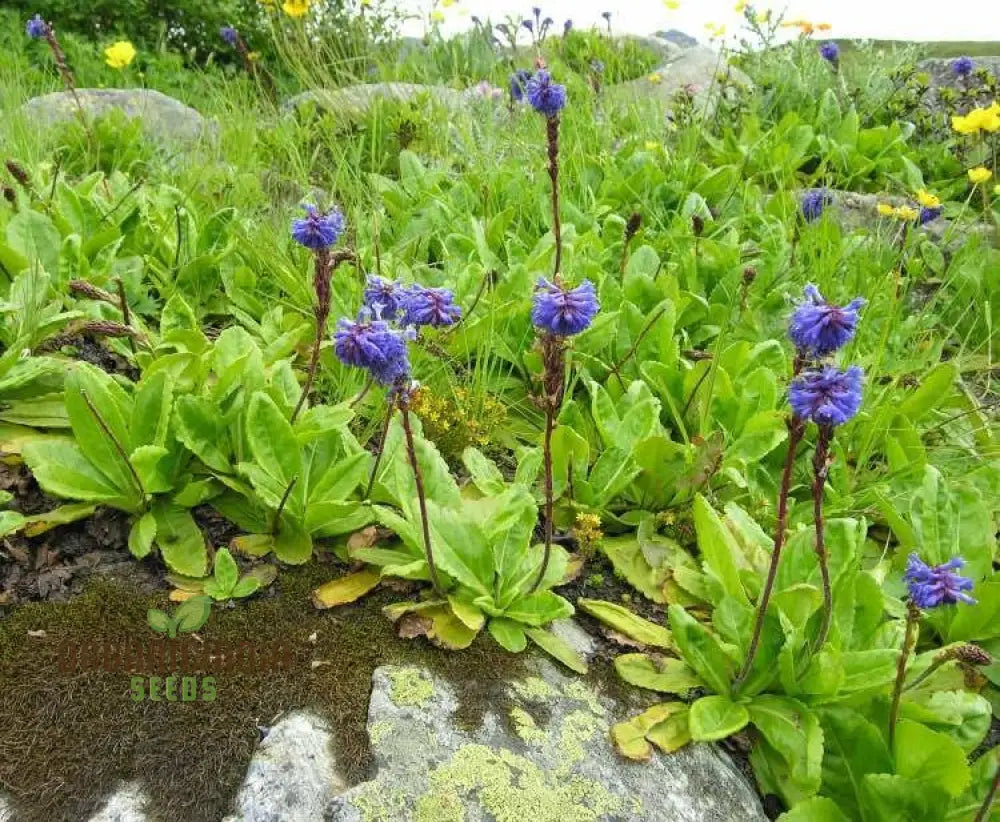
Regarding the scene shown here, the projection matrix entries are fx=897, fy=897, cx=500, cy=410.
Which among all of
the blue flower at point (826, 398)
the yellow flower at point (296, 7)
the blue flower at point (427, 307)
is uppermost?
the yellow flower at point (296, 7)

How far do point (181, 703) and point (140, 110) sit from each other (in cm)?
522

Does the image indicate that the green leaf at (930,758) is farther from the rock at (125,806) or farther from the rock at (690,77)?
the rock at (690,77)

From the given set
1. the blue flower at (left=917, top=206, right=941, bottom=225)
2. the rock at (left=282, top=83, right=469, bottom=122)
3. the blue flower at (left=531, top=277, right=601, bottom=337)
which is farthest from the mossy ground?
the rock at (left=282, top=83, right=469, bottom=122)

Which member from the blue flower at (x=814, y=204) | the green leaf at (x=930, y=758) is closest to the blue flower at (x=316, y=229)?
the green leaf at (x=930, y=758)

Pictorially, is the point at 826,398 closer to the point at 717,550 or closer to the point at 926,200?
the point at 717,550

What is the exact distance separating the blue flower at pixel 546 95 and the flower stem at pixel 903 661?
5.26 ft

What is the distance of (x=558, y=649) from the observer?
7.00 feet

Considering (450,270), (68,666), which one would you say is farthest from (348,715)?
(450,270)

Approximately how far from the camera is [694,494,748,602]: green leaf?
2264 millimetres

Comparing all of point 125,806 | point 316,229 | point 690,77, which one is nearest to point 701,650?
point 125,806

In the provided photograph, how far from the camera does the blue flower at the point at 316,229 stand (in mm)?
2166

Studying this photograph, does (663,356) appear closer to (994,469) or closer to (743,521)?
(743,521)

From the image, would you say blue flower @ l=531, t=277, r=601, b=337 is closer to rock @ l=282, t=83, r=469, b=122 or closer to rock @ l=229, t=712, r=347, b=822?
rock @ l=229, t=712, r=347, b=822

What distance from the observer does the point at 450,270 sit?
3.39 metres
